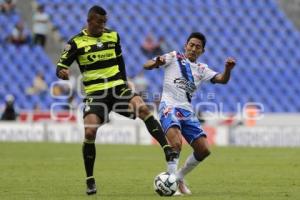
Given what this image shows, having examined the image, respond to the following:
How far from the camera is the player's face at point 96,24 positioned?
34.2 ft

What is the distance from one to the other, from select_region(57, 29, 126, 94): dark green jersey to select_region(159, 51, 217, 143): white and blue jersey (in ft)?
2.38

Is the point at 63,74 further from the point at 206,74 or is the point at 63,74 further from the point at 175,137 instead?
the point at 206,74

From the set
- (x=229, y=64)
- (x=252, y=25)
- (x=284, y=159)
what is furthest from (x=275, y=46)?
(x=229, y=64)

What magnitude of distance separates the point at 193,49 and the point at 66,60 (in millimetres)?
1790

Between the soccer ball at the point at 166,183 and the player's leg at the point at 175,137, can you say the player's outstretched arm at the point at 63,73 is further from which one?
the soccer ball at the point at 166,183

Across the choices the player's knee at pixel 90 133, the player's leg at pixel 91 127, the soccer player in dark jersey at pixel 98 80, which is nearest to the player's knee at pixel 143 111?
the soccer player in dark jersey at pixel 98 80

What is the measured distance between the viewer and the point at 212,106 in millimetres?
28016

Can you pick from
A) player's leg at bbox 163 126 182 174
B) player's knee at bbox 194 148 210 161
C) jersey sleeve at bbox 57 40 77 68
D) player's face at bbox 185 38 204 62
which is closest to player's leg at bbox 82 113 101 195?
jersey sleeve at bbox 57 40 77 68

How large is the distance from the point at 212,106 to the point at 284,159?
9.96 m

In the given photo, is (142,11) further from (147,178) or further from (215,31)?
(147,178)

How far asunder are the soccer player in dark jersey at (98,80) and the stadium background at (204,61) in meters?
15.1

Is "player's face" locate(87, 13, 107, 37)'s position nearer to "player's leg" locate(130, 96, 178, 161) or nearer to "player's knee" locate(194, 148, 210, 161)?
"player's leg" locate(130, 96, 178, 161)

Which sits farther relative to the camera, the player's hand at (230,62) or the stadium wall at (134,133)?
the stadium wall at (134,133)

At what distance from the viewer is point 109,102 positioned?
34.9 ft
